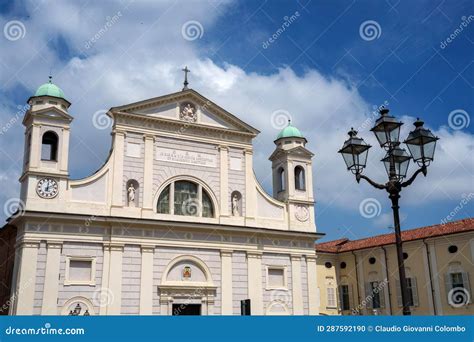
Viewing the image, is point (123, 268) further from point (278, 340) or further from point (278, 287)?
point (278, 340)

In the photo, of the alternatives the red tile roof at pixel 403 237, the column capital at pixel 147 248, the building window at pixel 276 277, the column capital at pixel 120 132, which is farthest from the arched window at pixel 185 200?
the red tile roof at pixel 403 237

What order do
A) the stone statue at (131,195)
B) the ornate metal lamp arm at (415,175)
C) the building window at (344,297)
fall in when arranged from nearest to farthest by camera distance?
the ornate metal lamp arm at (415,175)
the stone statue at (131,195)
the building window at (344,297)

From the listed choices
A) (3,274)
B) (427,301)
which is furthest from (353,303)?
(3,274)

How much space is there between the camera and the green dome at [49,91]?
2556 centimetres

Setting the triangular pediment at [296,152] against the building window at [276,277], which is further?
the triangular pediment at [296,152]

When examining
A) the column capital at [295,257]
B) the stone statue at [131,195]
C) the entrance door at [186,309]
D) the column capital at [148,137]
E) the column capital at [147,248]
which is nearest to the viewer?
the column capital at [147,248]

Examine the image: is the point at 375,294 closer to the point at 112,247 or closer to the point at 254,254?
the point at 254,254

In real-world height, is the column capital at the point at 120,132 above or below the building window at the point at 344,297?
above

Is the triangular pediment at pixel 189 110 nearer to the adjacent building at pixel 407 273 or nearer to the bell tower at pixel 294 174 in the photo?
the bell tower at pixel 294 174

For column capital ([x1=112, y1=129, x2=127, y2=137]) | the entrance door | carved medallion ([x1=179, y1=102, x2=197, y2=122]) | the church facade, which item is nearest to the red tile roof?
the church facade

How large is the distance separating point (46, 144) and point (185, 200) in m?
7.34

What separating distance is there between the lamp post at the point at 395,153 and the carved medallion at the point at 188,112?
18.2 m

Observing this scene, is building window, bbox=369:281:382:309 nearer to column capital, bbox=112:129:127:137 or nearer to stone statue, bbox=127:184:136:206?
stone statue, bbox=127:184:136:206

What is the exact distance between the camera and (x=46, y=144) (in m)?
25.9
